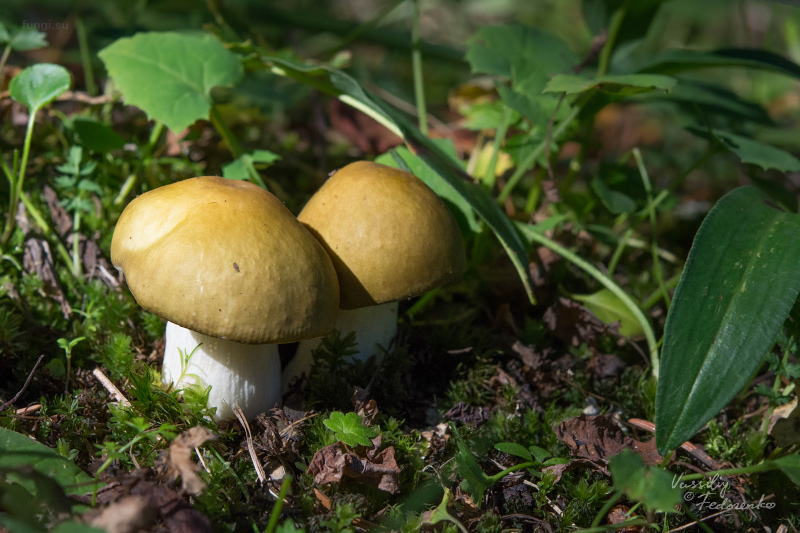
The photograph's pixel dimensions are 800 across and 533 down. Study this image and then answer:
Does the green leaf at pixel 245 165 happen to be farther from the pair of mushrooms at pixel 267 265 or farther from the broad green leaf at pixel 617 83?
the broad green leaf at pixel 617 83

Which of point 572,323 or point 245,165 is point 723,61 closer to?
point 572,323

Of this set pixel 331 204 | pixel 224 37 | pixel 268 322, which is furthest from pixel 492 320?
pixel 224 37

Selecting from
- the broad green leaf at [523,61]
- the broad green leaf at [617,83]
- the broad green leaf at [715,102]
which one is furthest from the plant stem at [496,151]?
the broad green leaf at [715,102]

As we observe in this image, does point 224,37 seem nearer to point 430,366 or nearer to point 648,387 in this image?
point 430,366

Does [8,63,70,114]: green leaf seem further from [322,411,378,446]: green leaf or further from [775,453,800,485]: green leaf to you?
[775,453,800,485]: green leaf

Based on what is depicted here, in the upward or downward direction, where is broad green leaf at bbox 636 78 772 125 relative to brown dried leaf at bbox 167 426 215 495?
upward

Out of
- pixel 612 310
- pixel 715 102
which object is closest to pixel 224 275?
pixel 612 310

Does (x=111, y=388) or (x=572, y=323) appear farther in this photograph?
(x=572, y=323)

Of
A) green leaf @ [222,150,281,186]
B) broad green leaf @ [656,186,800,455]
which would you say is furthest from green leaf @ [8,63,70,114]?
broad green leaf @ [656,186,800,455]
